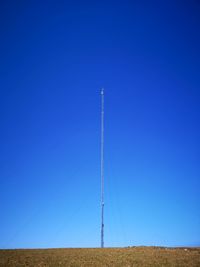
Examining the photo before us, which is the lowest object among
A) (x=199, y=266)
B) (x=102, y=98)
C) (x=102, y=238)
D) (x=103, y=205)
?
(x=199, y=266)

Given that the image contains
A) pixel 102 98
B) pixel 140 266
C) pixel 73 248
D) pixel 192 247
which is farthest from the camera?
pixel 102 98

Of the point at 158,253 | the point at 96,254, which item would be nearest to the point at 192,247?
the point at 158,253

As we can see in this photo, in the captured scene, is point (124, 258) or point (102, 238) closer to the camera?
point (124, 258)

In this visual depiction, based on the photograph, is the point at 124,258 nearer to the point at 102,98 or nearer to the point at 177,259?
the point at 177,259

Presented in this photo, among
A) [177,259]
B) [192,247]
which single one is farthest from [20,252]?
[192,247]

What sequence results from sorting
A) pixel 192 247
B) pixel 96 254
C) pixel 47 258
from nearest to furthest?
1. pixel 47 258
2. pixel 96 254
3. pixel 192 247

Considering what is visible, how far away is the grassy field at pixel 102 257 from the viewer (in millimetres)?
24922

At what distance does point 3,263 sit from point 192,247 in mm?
19497

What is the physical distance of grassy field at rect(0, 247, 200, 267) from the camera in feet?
81.8

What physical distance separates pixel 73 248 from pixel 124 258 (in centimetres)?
716

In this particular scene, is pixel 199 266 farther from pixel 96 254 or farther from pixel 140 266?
pixel 96 254

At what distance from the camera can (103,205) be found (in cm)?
3444

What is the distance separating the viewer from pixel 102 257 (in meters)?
27.3

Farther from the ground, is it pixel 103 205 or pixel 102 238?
pixel 103 205
